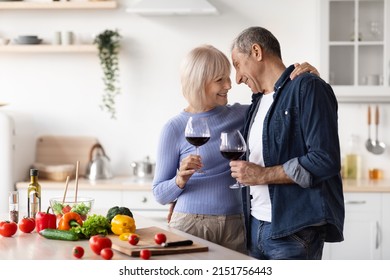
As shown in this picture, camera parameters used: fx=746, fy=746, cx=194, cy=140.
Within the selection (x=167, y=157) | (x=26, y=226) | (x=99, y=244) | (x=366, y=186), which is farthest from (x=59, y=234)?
(x=366, y=186)

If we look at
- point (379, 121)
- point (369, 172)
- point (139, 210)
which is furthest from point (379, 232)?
point (139, 210)

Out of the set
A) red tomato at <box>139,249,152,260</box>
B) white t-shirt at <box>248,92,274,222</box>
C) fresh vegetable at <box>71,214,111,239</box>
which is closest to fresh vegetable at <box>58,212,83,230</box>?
fresh vegetable at <box>71,214,111,239</box>

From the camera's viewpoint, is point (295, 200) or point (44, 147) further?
point (44, 147)

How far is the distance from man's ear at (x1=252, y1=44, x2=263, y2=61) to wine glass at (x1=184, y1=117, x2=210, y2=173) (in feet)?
1.00

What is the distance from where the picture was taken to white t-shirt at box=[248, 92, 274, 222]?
2672mm

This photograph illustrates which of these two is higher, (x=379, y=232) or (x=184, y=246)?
(x=184, y=246)

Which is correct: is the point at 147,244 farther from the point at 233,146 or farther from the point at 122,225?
the point at 233,146

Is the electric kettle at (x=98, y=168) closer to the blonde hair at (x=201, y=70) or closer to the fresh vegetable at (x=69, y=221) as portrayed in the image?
the blonde hair at (x=201, y=70)

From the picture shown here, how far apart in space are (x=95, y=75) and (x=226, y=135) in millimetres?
2744

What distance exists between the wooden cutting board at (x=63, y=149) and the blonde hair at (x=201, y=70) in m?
2.39

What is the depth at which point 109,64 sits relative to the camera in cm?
509

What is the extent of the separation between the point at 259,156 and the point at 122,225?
55cm

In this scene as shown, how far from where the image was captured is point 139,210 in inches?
186
